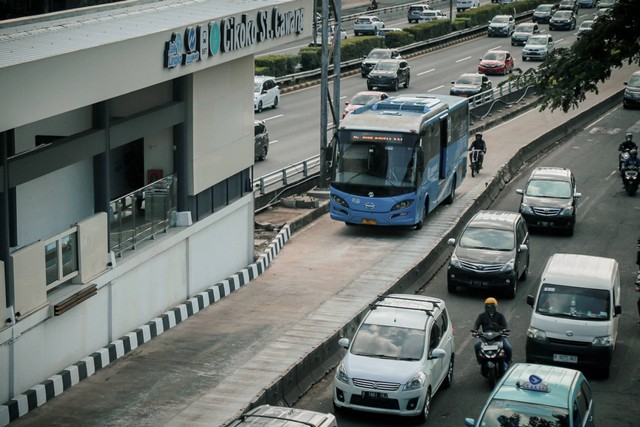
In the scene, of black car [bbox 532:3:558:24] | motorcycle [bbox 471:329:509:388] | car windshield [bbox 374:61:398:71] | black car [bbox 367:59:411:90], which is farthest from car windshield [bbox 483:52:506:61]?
motorcycle [bbox 471:329:509:388]

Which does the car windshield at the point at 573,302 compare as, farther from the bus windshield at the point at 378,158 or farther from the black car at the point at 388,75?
the black car at the point at 388,75

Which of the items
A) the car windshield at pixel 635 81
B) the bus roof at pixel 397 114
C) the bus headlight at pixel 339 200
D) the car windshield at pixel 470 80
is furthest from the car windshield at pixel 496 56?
the bus headlight at pixel 339 200

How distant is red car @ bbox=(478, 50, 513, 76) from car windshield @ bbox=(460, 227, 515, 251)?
40993 mm

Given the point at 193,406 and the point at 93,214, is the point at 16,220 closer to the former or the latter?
the point at 93,214

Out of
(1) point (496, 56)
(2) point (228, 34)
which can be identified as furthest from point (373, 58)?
(2) point (228, 34)

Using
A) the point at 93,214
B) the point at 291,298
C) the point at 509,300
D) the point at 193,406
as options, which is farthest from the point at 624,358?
the point at 93,214

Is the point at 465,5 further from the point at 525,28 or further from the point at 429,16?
the point at 525,28

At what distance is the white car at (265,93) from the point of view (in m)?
53.8

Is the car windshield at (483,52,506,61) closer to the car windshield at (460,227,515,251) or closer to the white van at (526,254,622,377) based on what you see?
the car windshield at (460,227,515,251)

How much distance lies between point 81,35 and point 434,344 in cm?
787

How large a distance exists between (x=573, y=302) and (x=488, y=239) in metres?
5.75

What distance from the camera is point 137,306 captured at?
910 inches

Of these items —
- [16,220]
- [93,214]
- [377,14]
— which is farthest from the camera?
[377,14]

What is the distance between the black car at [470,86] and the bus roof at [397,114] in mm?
21613
